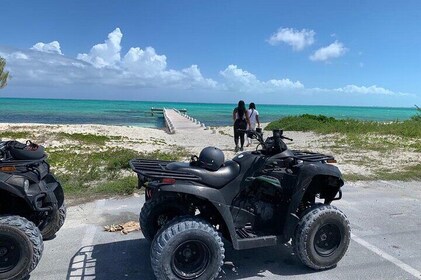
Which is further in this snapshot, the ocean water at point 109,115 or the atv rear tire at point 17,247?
the ocean water at point 109,115

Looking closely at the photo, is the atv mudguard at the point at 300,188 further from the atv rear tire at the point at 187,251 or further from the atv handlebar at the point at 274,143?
the atv rear tire at the point at 187,251

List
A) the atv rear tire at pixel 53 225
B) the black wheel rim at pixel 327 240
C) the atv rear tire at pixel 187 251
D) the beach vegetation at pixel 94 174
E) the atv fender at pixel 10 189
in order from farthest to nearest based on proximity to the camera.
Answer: the beach vegetation at pixel 94 174 < the atv rear tire at pixel 53 225 < the black wheel rim at pixel 327 240 < the atv fender at pixel 10 189 < the atv rear tire at pixel 187 251

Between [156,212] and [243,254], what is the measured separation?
3.77ft

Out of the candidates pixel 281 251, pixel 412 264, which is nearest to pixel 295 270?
pixel 281 251

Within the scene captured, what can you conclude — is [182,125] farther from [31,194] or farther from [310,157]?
[31,194]

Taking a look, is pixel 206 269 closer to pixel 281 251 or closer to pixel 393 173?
pixel 281 251

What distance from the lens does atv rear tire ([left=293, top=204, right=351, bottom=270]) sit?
4031 mm

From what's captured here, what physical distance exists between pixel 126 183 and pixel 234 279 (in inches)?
162

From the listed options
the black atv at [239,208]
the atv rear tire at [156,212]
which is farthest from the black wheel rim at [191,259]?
the atv rear tire at [156,212]

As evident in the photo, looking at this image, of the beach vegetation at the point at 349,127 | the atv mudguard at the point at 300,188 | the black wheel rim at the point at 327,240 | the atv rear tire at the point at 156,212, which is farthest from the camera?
the beach vegetation at the point at 349,127

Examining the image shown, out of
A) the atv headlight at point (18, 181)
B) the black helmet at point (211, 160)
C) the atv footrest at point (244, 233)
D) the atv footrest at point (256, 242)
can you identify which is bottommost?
the atv footrest at point (256, 242)

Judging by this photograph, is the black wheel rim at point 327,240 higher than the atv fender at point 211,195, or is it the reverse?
the atv fender at point 211,195

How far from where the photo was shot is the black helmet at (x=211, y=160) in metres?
3.85

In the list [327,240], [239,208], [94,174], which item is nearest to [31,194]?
[239,208]
